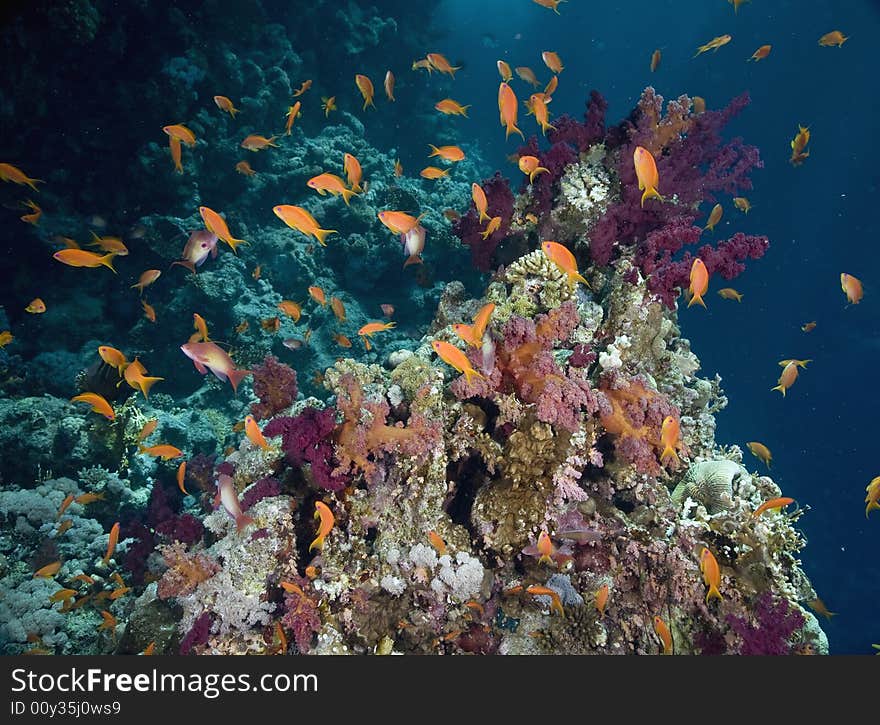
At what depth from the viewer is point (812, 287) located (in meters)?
37.3

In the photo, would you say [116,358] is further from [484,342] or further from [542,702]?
[542,702]

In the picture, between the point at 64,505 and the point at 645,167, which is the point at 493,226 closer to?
the point at 645,167

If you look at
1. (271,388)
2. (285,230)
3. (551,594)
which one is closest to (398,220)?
(271,388)

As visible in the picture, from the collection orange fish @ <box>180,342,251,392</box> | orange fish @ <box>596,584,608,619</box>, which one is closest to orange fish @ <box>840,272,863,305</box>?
orange fish @ <box>596,584,608,619</box>

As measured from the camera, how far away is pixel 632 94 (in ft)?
273

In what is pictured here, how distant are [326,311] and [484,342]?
9.00 meters

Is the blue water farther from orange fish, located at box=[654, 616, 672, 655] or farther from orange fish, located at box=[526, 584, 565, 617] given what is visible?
orange fish, located at box=[526, 584, 565, 617]

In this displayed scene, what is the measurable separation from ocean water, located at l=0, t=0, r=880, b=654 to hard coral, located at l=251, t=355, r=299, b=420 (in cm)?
321

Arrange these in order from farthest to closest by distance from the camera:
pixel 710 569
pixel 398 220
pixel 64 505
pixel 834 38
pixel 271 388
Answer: pixel 834 38 < pixel 64 505 < pixel 271 388 < pixel 398 220 < pixel 710 569

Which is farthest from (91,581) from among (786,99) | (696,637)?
(786,99)

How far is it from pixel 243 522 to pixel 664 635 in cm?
344

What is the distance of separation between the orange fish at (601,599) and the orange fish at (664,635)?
40 cm

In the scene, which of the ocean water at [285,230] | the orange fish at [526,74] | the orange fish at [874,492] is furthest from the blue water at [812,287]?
the orange fish at [526,74]

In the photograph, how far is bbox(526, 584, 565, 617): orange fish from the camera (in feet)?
12.1
